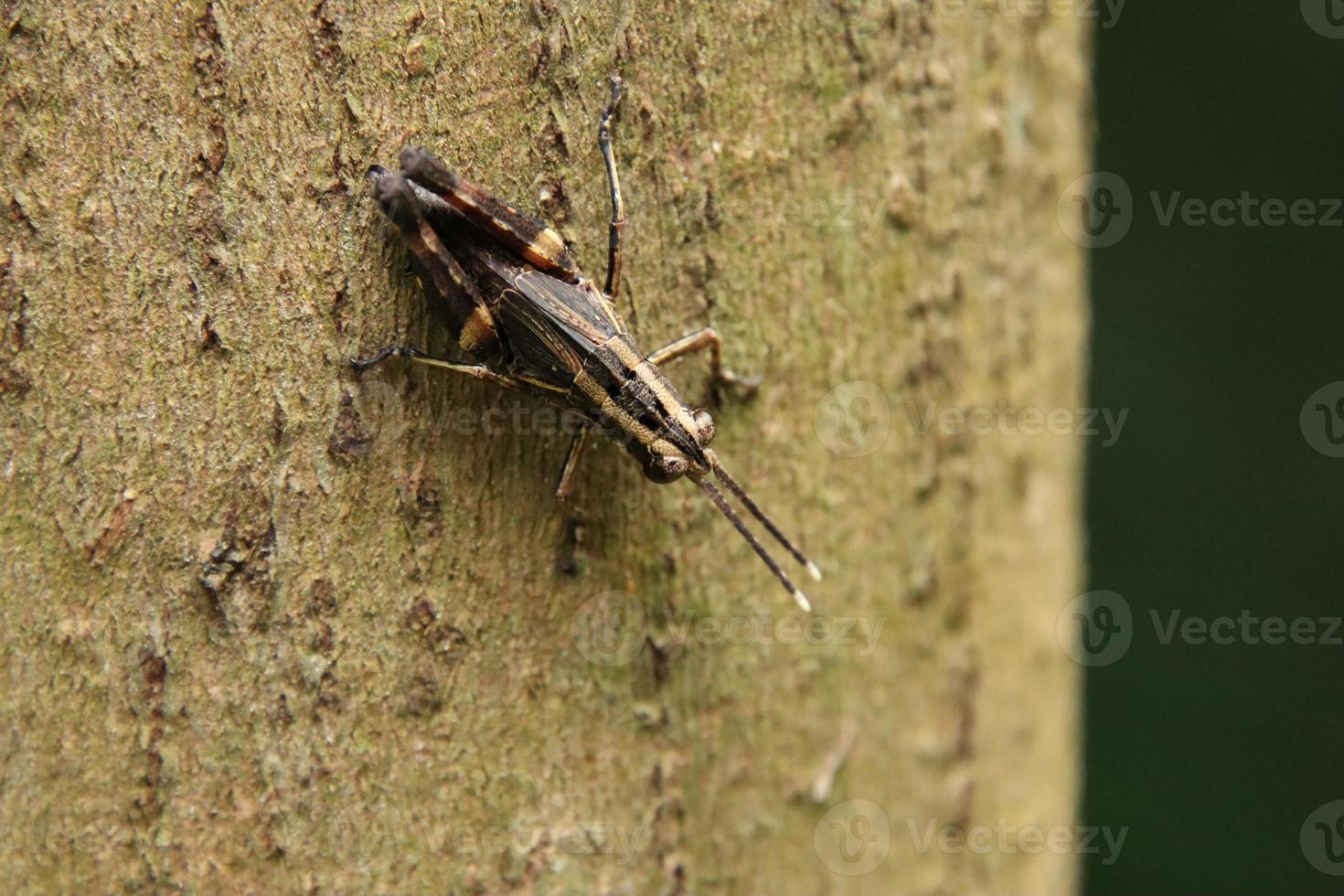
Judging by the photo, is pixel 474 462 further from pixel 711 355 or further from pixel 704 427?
pixel 711 355

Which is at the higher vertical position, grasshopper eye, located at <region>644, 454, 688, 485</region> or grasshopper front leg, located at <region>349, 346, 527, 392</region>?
grasshopper front leg, located at <region>349, 346, 527, 392</region>

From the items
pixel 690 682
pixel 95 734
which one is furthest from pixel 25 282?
pixel 690 682

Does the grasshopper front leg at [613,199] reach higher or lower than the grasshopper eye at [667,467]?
higher

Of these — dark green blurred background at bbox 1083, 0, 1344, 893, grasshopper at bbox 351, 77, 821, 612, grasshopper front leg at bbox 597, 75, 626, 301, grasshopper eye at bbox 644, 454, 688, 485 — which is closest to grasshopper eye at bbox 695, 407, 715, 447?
grasshopper at bbox 351, 77, 821, 612

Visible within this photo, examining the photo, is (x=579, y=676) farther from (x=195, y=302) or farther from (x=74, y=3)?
(x=74, y=3)

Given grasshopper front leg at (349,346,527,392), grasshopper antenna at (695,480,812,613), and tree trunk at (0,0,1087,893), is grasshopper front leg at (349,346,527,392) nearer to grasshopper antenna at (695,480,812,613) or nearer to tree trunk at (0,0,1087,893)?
tree trunk at (0,0,1087,893)

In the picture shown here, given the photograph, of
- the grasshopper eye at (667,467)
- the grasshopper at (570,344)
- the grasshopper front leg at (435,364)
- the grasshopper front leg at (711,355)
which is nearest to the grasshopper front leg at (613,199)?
the grasshopper at (570,344)

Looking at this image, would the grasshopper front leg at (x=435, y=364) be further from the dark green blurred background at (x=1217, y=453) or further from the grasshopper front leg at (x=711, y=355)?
the dark green blurred background at (x=1217, y=453)

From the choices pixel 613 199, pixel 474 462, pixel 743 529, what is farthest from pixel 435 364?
pixel 743 529

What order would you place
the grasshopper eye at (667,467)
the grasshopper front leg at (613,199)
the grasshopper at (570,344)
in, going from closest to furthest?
the grasshopper front leg at (613,199) → the grasshopper at (570,344) → the grasshopper eye at (667,467)
